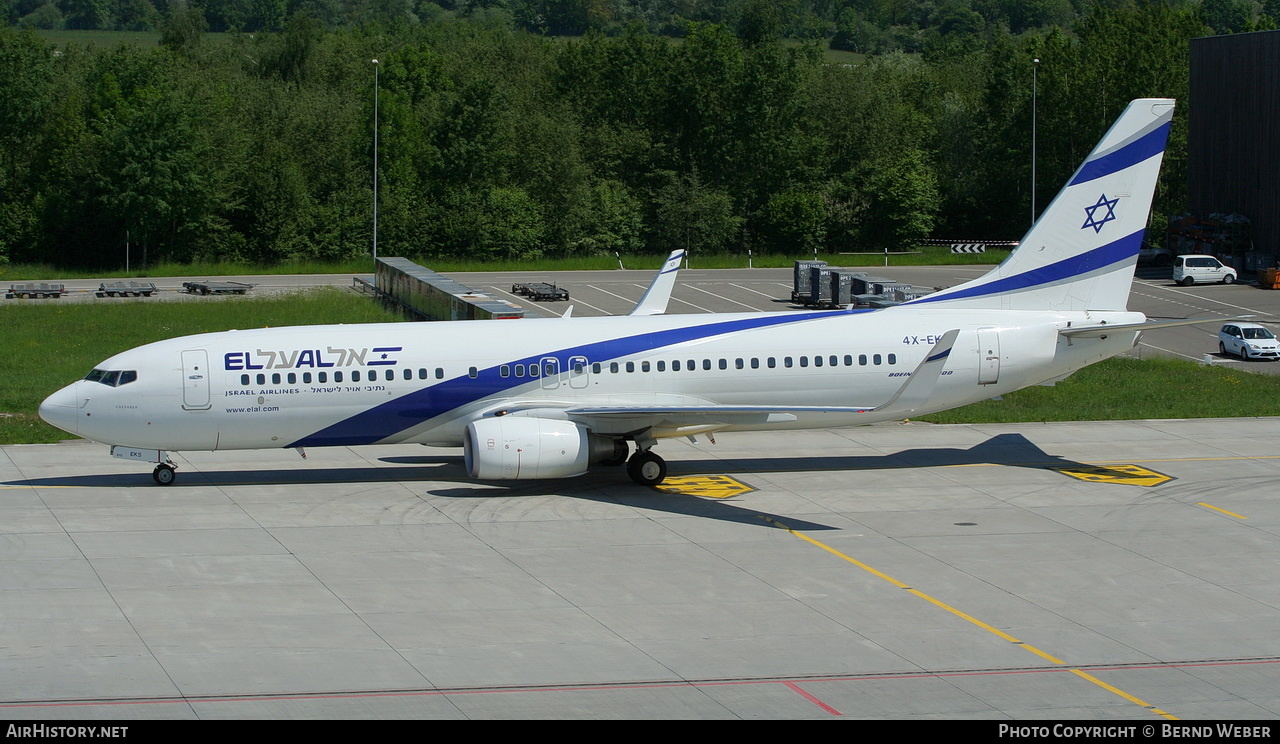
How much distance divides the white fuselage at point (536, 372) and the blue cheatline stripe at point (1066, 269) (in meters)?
0.94

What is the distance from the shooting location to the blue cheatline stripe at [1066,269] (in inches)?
1368

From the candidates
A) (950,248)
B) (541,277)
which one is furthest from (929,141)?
(541,277)

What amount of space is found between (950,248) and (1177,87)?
68.6 ft

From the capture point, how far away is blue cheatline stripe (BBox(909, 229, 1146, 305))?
1368 inches

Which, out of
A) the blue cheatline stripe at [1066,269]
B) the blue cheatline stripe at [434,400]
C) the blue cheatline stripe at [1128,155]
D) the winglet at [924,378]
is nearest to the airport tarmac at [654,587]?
the blue cheatline stripe at [434,400]

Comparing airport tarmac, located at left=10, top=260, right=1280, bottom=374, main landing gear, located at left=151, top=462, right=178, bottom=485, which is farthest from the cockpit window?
airport tarmac, located at left=10, top=260, right=1280, bottom=374

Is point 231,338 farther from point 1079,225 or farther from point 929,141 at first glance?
point 929,141

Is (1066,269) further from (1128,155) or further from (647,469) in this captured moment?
(647,469)

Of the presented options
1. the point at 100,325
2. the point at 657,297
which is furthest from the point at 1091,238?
the point at 100,325

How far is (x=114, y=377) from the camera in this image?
103 ft

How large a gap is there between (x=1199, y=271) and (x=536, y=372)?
64614mm

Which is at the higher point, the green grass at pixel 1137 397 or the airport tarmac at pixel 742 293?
the airport tarmac at pixel 742 293

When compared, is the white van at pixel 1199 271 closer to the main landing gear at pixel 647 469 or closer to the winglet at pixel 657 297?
the winglet at pixel 657 297

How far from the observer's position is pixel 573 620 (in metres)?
22.6
